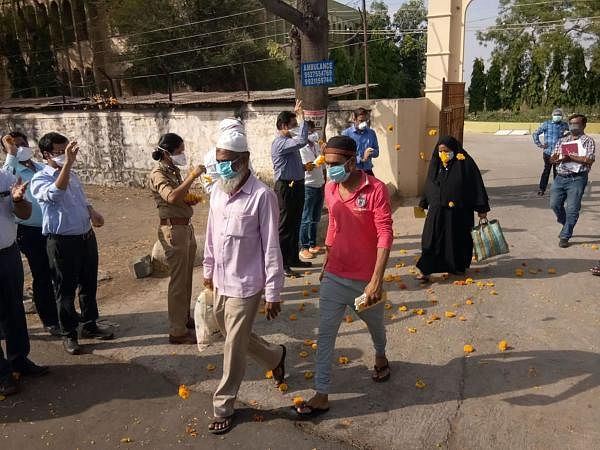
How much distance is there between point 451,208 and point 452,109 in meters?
5.84

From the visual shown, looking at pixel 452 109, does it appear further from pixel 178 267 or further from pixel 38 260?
pixel 38 260

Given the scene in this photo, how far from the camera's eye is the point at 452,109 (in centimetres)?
1135

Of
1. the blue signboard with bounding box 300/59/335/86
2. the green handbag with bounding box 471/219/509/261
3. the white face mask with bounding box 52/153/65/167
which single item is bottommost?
the green handbag with bounding box 471/219/509/261

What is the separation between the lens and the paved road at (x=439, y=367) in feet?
11.8

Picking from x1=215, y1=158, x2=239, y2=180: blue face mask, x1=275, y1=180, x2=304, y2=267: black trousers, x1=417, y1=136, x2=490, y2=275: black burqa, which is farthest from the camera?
x1=275, y1=180, x2=304, y2=267: black trousers

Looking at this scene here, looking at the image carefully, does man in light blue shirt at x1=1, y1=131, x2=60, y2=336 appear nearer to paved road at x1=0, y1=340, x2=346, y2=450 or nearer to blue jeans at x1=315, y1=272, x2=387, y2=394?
paved road at x1=0, y1=340, x2=346, y2=450

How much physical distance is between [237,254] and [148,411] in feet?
4.92

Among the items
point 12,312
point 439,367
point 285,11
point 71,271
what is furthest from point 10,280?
point 285,11

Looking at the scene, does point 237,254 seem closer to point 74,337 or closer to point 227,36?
point 74,337

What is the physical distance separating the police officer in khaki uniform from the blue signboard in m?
3.70

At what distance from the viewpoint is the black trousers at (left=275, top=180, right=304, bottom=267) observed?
665 centimetres

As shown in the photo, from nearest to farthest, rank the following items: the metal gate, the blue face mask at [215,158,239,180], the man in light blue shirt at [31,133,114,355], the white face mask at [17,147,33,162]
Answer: the blue face mask at [215,158,239,180]
the man in light blue shirt at [31,133,114,355]
the white face mask at [17,147,33,162]
the metal gate

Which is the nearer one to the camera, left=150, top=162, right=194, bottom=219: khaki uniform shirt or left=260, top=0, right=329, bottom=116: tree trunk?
left=150, top=162, right=194, bottom=219: khaki uniform shirt

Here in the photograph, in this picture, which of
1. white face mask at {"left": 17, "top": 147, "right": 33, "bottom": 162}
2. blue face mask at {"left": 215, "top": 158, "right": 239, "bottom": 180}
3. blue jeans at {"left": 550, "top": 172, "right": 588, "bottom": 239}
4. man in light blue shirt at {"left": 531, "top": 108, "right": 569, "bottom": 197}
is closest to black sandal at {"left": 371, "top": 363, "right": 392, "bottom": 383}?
blue face mask at {"left": 215, "top": 158, "right": 239, "bottom": 180}
